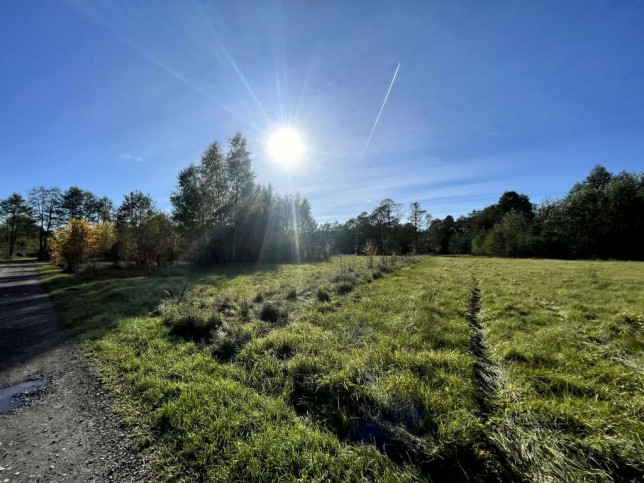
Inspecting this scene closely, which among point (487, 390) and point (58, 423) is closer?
point (58, 423)

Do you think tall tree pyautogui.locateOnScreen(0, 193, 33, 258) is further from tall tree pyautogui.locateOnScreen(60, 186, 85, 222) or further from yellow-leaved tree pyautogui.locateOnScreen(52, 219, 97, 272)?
yellow-leaved tree pyautogui.locateOnScreen(52, 219, 97, 272)

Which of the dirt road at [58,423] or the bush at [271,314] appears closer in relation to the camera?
the dirt road at [58,423]

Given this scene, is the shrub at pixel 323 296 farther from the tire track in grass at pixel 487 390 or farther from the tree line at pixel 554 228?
the tree line at pixel 554 228

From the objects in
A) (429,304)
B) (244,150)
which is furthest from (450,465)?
(244,150)

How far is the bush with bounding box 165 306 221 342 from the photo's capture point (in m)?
6.72

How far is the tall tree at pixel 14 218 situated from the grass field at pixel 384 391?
65177 mm

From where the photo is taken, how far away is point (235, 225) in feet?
92.7

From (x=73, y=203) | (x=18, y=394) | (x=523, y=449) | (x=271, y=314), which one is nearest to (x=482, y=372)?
(x=523, y=449)

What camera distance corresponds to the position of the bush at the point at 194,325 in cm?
672

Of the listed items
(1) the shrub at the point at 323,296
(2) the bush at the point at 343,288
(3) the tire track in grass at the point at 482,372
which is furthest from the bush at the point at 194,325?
(3) the tire track in grass at the point at 482,372

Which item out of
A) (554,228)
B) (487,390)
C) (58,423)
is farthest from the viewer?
(554,228)

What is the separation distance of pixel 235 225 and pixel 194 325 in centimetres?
2245

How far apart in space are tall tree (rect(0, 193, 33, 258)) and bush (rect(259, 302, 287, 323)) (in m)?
69.9

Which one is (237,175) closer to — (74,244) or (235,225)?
(235,225)
